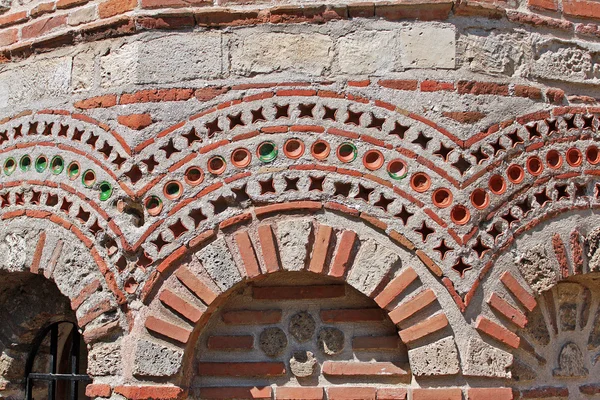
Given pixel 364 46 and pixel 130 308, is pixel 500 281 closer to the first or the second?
pixel 364 46

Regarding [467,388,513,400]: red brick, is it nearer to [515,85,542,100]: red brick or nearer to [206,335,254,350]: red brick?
[206,335,254,350]: red brick

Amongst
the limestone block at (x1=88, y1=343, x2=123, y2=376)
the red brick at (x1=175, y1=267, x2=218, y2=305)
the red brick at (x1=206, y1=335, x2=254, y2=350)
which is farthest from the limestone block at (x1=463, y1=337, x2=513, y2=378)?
the limestone block at (x1=88, y1=343, x2=123, y2=376)

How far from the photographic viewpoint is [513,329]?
11.6 ft

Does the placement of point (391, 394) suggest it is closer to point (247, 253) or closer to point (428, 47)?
point (247, 253)

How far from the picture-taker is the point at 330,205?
11.7 feet

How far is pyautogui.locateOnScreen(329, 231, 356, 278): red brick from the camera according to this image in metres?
3.48

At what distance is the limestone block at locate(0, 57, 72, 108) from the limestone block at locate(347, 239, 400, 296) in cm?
185

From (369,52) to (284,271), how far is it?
3.82ft

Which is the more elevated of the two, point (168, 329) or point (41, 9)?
point (41, 9)

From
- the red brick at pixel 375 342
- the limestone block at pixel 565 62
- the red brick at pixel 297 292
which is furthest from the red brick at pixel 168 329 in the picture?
the limestone block at pixel 565 62

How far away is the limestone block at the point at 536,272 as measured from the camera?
11.7 feet

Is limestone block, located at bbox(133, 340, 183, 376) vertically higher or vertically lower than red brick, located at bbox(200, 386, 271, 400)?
higher

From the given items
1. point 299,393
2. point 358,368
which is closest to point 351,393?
point 358,368

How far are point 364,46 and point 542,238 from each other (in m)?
1.28
